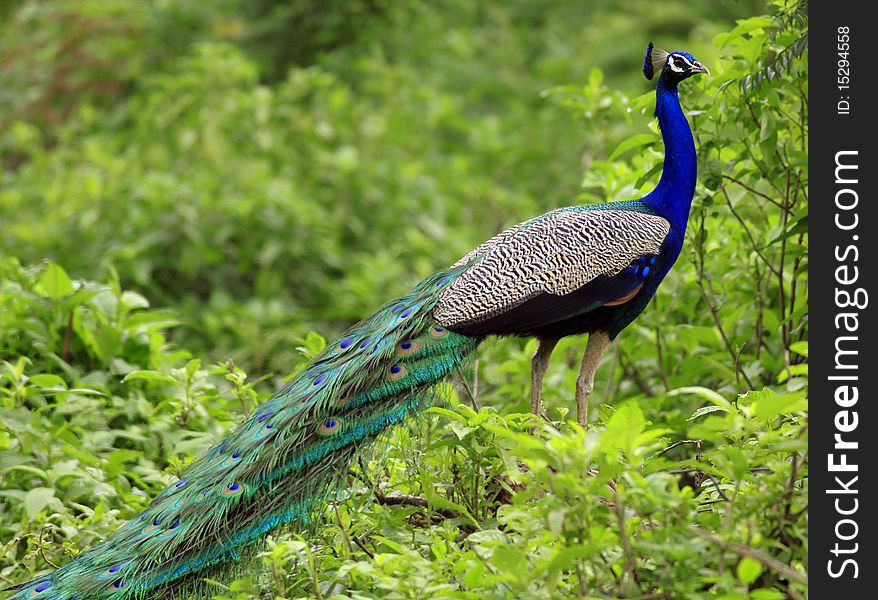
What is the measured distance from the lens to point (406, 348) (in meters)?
3.49

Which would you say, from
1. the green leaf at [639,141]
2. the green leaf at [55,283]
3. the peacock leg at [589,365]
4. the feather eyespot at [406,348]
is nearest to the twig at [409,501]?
the feather eyespot at [406,348]

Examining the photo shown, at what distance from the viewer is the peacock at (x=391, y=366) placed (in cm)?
317

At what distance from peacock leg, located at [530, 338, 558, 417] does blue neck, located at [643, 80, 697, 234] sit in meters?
0.62

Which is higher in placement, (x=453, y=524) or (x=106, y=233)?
(x=106, y=233)

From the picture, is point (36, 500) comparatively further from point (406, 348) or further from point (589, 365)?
point (589, 365)

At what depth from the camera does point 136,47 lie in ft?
33.7

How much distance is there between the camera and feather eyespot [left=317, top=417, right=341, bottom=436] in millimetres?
3340

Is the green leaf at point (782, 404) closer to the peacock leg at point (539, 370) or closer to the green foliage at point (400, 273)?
the green foliage at point (400, 273)

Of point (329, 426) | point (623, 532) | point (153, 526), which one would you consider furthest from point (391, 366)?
point (623, 532)

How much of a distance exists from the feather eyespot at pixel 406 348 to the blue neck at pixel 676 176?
110cm

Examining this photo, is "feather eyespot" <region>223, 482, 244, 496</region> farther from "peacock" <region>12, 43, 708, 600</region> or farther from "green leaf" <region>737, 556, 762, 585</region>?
"green leaf" <region>737, 556, 762, 585</region>

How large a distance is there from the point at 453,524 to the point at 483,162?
6.54 m
